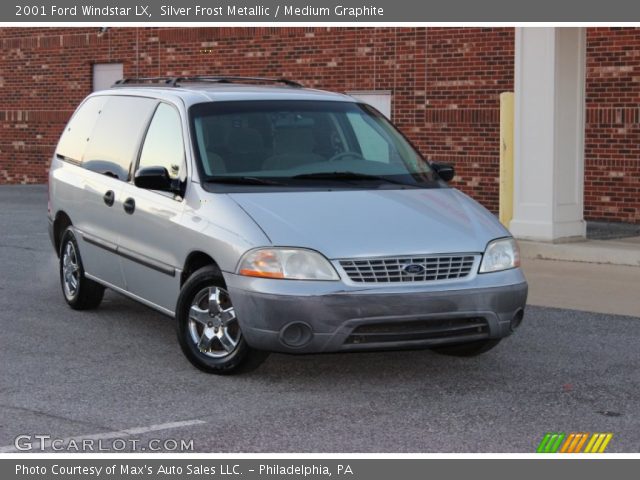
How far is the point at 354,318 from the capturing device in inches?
281

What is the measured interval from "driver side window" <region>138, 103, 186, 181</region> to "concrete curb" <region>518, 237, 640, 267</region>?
6.21 m

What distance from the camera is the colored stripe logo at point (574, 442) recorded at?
612 centimetres

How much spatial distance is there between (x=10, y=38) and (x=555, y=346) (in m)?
20.3

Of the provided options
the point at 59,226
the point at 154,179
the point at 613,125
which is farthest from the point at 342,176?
the point at 613,125

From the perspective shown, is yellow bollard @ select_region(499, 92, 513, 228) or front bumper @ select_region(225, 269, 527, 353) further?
yellow bollard @ select_region(499, 92, 513, 228)

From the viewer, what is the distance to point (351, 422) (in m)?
6.62

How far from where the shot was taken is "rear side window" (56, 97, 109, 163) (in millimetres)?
10125

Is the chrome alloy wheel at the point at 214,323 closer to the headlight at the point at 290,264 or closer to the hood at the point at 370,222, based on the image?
the headlight at the point at 290,264

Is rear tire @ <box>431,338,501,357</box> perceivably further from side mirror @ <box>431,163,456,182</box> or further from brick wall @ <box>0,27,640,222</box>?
brick wall @ <box>0,27,640,222</box>

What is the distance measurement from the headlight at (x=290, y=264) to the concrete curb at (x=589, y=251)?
6821 millimetres

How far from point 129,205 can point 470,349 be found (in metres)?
2.53

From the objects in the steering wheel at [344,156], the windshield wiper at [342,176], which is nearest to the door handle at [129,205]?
the windshield wiper at [342,176]

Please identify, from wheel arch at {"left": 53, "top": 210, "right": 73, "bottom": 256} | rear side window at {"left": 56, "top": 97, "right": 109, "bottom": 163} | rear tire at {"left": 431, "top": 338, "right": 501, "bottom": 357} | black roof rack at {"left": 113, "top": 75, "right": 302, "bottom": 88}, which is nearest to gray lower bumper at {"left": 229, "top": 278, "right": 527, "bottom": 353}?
rear tire at {"left": 431, "top": 338, "right": 501, "bottom": 357}

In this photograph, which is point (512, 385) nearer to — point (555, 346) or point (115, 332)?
point (555, 346)
